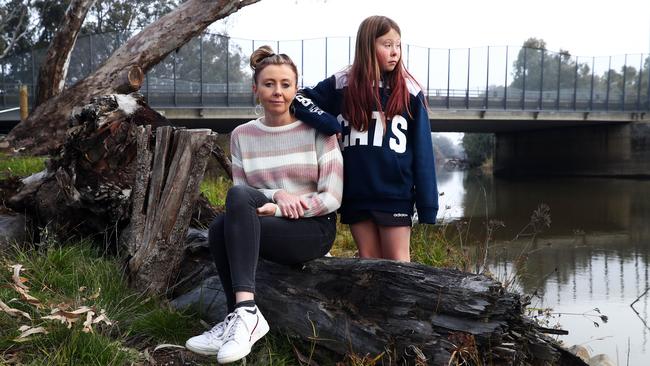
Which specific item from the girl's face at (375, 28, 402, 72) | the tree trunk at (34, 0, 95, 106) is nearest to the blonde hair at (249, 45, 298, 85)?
the girl's face at (375, 28, 402, 72)

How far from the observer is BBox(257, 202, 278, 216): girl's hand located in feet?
7.35

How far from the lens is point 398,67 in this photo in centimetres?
264

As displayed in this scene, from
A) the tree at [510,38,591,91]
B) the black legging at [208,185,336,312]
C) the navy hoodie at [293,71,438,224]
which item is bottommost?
the black legging at [208,185,336,312]

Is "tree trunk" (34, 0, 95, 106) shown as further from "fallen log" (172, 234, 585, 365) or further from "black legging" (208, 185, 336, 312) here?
"fallen log" (172, 234, 585, 365)

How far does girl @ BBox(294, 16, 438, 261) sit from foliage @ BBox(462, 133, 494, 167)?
41.0 metres

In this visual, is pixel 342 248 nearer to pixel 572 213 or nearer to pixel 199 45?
pixel 572 213

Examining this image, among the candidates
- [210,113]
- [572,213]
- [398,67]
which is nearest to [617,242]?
[572,213]

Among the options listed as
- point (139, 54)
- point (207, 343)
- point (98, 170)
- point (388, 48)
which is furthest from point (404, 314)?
point (139, 54)

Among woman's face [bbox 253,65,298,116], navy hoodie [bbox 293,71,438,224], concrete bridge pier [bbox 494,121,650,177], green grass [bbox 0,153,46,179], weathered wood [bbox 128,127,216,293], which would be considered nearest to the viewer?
woman's face [bbox 253,65,298,116]

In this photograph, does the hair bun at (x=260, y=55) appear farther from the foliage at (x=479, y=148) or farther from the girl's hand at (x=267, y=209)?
the foliage at (x=479, y=148)

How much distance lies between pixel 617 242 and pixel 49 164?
7703 millimetres

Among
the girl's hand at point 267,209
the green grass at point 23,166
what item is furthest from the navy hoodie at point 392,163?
the green grass at point 23,166

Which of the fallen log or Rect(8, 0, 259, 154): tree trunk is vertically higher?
Rect(8, 0, 259, 154): tree trunk

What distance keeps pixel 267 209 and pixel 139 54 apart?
702cm
